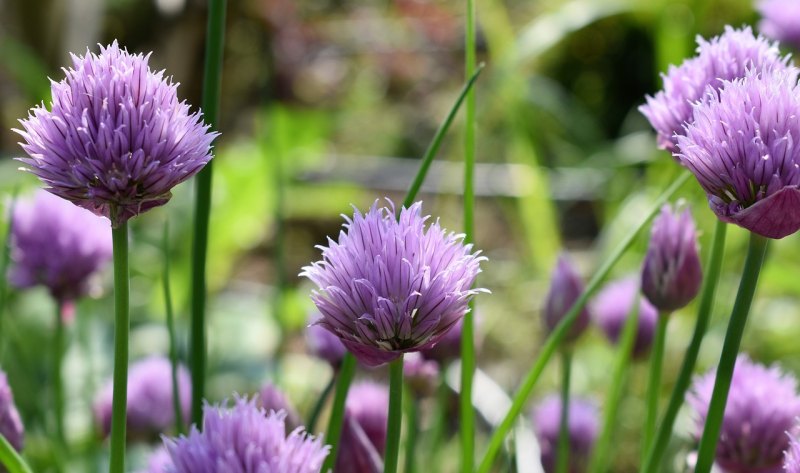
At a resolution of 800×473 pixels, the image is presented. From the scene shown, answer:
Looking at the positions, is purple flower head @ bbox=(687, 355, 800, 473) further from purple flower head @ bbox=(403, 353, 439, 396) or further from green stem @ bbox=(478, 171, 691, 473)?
purple flower head @ bbox=(403, 353, 439, 396)

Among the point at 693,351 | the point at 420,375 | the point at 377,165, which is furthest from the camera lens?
the point at 377,165

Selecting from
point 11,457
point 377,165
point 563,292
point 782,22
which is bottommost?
point 11,457

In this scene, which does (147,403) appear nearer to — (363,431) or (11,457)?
(363,431)

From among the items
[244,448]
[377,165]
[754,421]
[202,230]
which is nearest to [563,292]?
[754,421]

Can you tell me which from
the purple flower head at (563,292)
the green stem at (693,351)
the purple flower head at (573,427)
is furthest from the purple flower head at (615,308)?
the green stem at (693,351)

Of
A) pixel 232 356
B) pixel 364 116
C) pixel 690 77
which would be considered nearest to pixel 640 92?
pixel 364 116

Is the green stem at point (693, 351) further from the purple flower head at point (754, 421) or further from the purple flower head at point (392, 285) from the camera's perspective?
the purple flower head at point (392, 285)

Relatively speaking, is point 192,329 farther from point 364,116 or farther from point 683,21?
point 364,116
